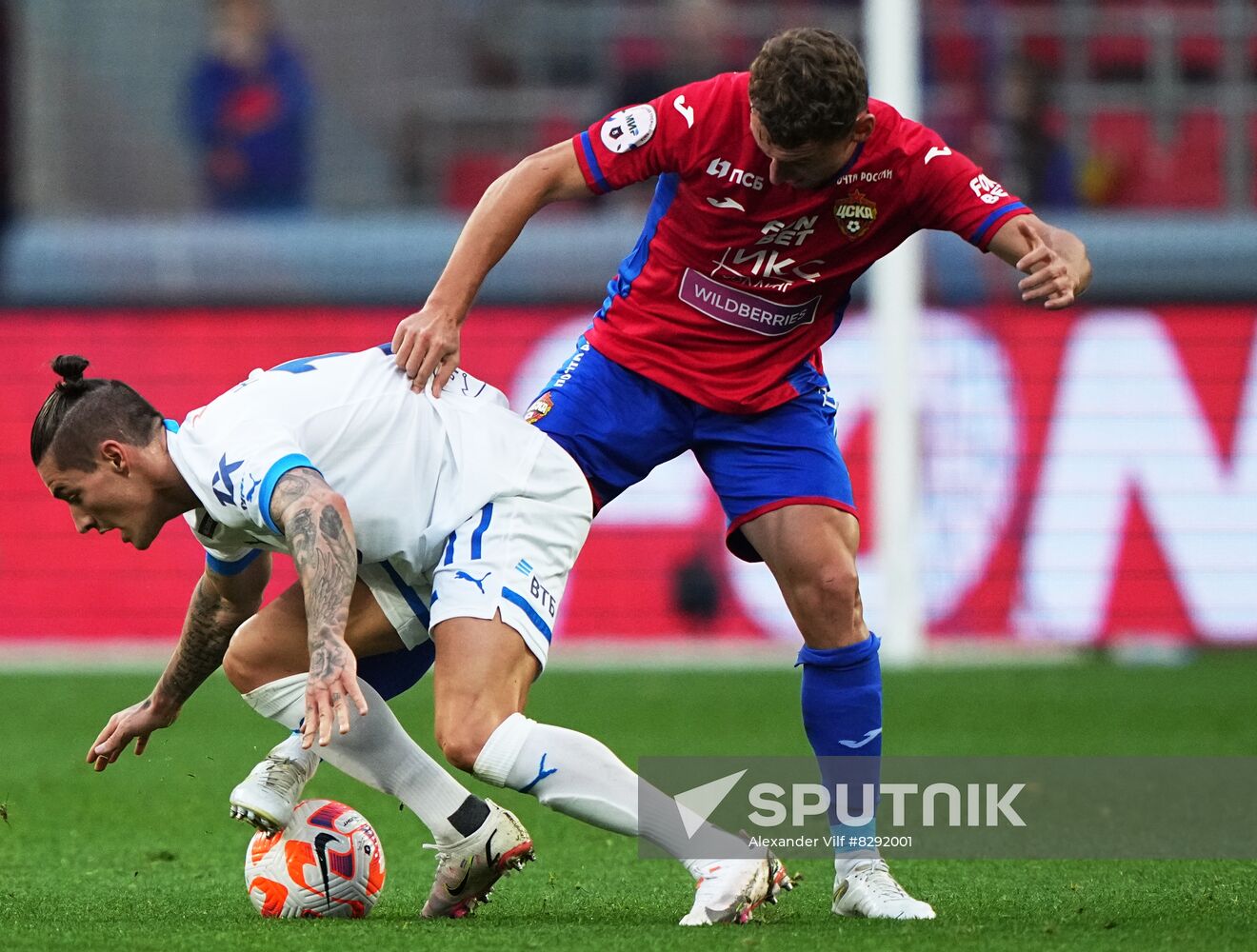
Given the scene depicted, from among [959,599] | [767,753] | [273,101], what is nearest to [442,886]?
[767,753]

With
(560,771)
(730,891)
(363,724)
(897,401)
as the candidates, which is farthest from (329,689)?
(897,401)

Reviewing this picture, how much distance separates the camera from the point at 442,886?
13.5ft

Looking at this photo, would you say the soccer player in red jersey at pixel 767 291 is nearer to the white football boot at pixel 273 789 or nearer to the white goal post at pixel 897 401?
the white football boot at pixel 273 789

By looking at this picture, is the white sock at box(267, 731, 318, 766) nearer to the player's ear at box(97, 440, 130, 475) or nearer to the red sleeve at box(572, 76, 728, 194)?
the player's ear at box(97, 440, 130, 475)

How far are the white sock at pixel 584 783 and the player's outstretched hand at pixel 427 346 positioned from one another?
789mm

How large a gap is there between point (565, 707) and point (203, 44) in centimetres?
745

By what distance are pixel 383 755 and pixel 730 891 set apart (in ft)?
2.68

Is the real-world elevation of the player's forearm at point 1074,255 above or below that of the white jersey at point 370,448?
above

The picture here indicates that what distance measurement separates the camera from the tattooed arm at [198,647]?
4285mm

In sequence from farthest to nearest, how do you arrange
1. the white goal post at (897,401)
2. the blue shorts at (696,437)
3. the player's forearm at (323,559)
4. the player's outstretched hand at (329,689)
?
the white goal post at (897,401)
the blue shorts at (696,437)
the player's forearm at (323,559)
the player's outstretched hand at (329,689)

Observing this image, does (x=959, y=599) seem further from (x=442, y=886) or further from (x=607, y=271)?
(x=442, y=886)

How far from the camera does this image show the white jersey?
3.91 m

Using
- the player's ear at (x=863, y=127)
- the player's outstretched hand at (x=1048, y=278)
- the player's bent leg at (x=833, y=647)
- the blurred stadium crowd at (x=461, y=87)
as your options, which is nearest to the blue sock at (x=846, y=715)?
the player's bent leg at (x=833, y=647)

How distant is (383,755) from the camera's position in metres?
4.19
